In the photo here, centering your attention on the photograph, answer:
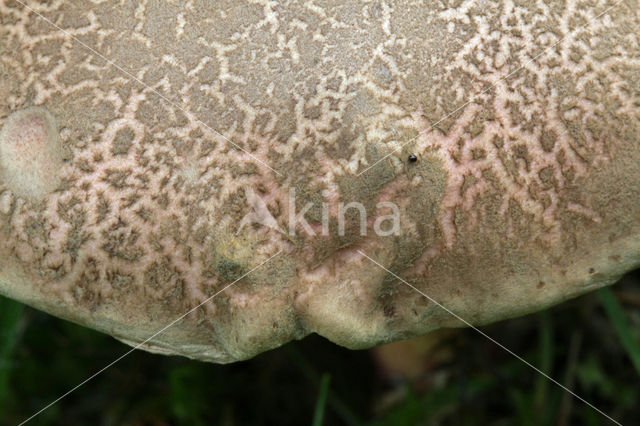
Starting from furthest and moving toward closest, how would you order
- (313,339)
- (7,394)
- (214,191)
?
(313,339) < (7,394) < (214,191)

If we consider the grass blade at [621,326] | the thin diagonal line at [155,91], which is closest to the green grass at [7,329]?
the thin diagonal line at [155,91]

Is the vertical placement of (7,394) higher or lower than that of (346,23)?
lower

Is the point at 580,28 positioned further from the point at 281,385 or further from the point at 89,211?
the point at 281,385

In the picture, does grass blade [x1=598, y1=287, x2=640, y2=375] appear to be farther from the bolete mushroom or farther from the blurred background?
the bolete mushroom

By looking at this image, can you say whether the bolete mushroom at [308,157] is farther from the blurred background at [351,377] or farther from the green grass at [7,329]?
the blurred background at [351,377]

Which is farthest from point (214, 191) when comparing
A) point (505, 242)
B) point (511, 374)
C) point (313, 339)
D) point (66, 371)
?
point (511, 374)

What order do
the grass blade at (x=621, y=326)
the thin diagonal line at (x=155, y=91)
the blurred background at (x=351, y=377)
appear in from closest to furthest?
the thin diagonal line at (x=155, y=91), the grass blade at (x=621, y=326), the blurred background at (x=351, y=377)
